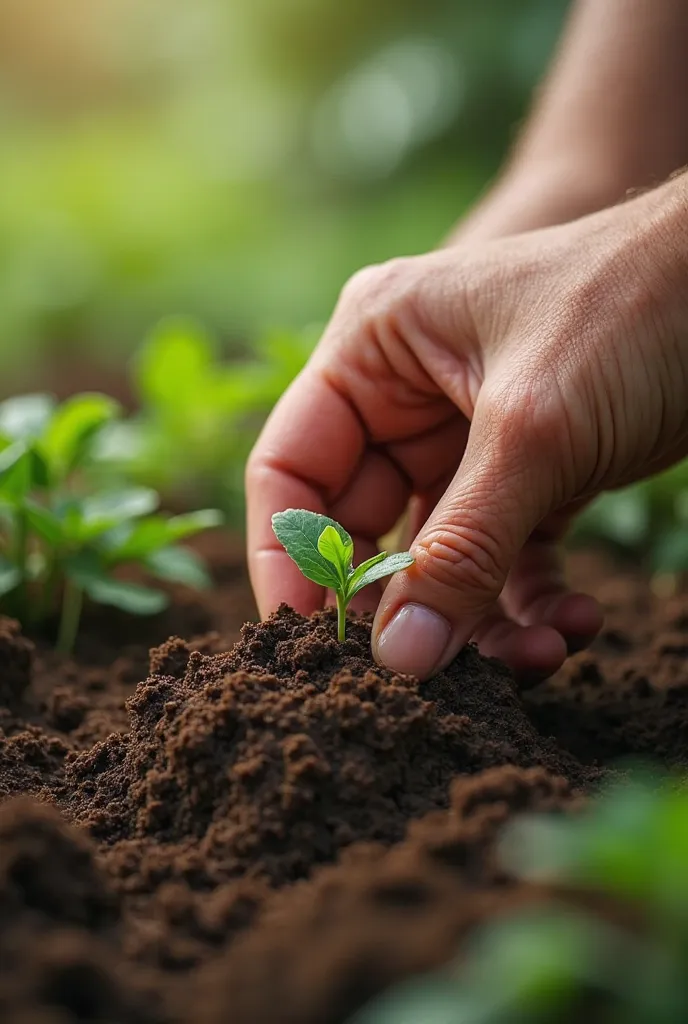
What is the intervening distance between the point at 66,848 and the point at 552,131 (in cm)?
262

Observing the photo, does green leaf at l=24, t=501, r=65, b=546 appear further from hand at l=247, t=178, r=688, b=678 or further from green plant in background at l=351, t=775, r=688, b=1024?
green plant in background at l=351, t=775, r=688, b=1024

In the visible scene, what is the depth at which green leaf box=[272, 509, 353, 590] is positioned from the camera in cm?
166

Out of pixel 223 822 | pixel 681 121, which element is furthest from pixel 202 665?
pixel 681 121

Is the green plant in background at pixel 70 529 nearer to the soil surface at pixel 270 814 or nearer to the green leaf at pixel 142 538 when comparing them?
the green leaf at pixel 142 538

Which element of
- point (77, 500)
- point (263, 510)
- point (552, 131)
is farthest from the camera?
point (552, 131)

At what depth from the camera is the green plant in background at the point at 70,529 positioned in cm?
235

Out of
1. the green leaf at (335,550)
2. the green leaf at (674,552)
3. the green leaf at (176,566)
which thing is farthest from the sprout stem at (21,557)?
the green leaf at (674,552)

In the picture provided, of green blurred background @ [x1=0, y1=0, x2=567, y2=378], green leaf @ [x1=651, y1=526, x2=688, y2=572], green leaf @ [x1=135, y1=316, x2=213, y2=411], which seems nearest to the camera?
green leaf @ [x1=651, y1=526, x2=688, y2=572]

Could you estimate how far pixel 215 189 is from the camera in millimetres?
8828

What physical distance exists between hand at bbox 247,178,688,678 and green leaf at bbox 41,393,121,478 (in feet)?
1.73

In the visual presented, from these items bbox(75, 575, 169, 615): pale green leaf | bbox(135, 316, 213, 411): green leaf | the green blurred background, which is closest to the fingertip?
bbox(75, 575, 169, 615): pale green leaf

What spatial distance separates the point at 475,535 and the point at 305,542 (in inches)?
11.1

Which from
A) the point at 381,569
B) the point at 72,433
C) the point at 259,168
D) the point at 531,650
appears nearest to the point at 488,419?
the point at 381,569

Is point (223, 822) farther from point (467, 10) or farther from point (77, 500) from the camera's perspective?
point (467, 10)
